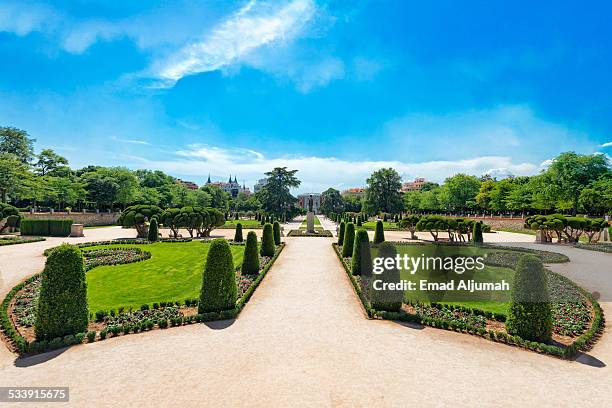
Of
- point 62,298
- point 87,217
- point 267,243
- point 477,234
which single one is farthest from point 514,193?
point 87,217

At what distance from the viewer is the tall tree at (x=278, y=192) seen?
69.2 meters

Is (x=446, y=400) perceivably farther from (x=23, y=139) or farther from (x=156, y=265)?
(x=23, y=139)

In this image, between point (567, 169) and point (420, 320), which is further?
point (567, 169)

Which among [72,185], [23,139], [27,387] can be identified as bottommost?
[27,387]

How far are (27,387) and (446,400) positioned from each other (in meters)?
8.02

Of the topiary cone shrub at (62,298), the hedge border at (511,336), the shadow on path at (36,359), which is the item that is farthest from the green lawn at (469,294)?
the shadow on path at (36,359)

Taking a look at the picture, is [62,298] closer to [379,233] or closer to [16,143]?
[379,233]

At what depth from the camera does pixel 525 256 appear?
8.24 metres

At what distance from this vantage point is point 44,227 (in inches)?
1346

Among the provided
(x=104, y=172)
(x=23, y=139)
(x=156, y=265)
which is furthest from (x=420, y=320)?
(x=23, y=139)

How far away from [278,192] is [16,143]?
50505 millimetres

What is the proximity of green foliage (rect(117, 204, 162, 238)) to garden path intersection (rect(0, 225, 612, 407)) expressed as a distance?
24.3m

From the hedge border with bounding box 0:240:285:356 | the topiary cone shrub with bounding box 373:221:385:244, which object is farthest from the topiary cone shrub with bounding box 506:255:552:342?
the topiary cone shrub with bounding box 373:221:385:244

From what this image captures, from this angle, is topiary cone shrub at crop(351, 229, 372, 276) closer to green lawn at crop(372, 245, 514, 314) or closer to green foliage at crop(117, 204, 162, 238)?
green lawn at crop(372, 245, 514, 314)
